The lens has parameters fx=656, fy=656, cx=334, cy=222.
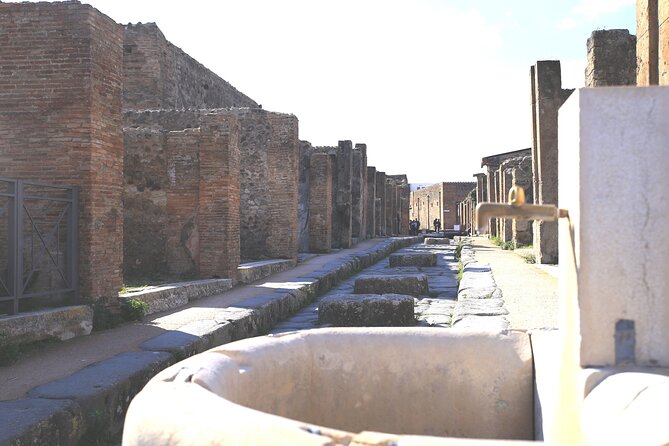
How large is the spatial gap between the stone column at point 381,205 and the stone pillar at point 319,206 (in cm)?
1366

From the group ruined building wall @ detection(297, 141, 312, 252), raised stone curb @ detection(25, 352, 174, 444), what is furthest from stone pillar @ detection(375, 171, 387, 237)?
raised stone curb @ detection(25, 352, 174, 444)

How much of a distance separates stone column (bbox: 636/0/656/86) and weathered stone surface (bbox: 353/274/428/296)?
12.9ft

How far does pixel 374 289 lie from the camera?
934 cm

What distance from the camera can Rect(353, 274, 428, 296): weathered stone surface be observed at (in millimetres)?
9344

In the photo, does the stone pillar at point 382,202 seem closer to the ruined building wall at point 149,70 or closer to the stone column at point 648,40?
the ruined building wall at point 149,70

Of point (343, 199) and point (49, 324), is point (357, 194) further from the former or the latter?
point (49, 324)

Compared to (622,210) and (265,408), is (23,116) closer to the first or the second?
(265,408)

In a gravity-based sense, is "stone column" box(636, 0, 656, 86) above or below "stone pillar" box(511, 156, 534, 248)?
above

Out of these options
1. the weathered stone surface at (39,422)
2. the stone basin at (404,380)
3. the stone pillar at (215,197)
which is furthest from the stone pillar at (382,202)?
the stone basin at (404,380)

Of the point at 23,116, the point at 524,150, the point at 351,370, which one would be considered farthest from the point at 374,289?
the point at 524,150

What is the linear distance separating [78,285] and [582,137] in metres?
5.49

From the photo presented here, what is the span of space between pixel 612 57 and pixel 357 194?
13389 mm

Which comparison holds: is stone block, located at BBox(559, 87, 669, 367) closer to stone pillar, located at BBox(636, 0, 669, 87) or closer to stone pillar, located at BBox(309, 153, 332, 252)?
stone pillar, located at BBox(636, 0, 669, 87)

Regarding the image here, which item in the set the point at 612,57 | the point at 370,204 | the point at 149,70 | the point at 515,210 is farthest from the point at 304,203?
the point at 515,210
